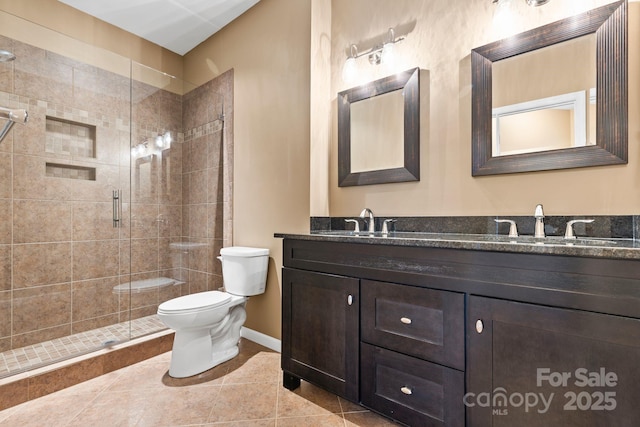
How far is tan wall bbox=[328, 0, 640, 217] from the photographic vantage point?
1278 millimetres

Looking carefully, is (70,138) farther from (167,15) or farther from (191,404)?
(191,404)

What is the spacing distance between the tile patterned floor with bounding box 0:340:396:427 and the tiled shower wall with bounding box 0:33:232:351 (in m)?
0.74

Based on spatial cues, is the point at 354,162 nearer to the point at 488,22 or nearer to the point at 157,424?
the point at 488,22

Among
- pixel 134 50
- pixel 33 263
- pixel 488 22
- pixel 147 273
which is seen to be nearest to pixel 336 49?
pixel 488 22

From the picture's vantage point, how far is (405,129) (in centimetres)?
184

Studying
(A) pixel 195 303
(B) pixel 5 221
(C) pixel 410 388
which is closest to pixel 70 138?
(B) pixel 5 221

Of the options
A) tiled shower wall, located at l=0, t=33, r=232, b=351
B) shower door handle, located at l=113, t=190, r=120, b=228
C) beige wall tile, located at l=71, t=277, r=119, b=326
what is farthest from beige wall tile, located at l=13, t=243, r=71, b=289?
shower door handle, located at l=113, t=190, r=120, b=228

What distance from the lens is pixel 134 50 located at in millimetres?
2732

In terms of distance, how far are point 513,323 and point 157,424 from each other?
161 centimetres

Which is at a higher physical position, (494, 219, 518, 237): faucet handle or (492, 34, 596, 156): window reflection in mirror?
(492, 34, 596, 156): window reflection in mirror

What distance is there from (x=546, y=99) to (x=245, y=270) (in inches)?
79.2

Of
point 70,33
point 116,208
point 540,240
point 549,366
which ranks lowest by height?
point 549,366

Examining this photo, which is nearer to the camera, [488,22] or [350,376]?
[350,376]

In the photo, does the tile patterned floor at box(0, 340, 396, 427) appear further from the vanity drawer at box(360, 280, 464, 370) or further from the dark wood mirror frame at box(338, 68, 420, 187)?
the dark wood mirror frame at box(338, 68, 420, 187)
